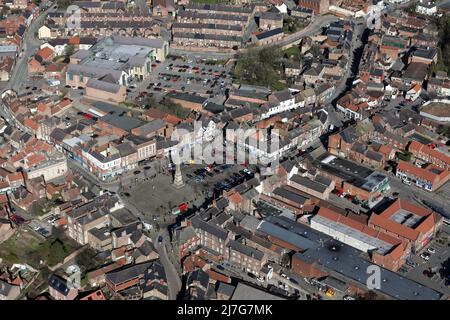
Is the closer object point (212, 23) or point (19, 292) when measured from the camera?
point (19, 292)

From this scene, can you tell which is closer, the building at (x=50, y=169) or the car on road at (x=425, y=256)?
the car on road at (x=425, y=256)

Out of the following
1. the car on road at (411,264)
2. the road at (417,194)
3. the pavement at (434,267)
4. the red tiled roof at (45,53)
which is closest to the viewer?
the pavement at (434,267)

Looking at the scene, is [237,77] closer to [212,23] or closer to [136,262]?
[212,23]

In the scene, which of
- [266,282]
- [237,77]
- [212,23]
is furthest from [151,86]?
[266,282]

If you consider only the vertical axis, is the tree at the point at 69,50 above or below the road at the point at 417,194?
above

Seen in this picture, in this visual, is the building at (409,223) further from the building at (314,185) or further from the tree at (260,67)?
the tree at (260,67)

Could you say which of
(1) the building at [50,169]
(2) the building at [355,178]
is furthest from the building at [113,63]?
(2) the building at [355,178]

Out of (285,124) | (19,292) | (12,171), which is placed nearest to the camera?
(19,292)

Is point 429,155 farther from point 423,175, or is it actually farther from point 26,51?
point 26,51

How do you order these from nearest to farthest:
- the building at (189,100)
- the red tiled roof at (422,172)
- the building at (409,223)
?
the building at (409,223)
the red tiled roof at (422,172)
the building at (189,100)
